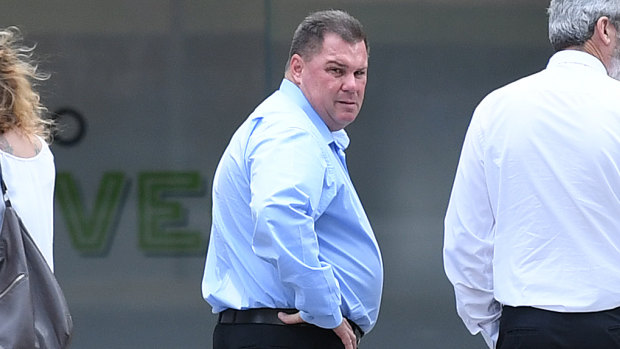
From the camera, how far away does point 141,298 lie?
748cm

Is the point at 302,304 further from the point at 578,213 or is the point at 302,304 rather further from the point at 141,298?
the point at 141,298

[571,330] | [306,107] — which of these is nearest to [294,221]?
[306,107]

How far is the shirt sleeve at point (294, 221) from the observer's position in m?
3.52

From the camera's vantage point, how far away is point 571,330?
3230mm

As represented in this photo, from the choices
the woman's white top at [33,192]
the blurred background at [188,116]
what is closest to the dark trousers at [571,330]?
the woman's white top at [33,192]

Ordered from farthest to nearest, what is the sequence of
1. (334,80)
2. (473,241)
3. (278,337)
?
1. (334,80)
2. (278,337)
3. (473,241)

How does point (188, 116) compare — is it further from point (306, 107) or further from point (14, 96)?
point (14, 96)

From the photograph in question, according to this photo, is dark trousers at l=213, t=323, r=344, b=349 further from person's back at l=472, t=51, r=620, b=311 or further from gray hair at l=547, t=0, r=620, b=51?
gray hair at l=547, t=0, r=620, b=51

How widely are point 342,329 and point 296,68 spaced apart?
893 millimetres

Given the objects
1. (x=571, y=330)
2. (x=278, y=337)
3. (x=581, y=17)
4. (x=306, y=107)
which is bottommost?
(x=278, y=337)

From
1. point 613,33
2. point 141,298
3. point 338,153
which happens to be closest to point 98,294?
point 141,298

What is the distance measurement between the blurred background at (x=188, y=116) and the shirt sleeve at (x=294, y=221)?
3.83m

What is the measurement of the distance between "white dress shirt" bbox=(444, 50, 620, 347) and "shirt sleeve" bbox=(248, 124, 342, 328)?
0.45 meters

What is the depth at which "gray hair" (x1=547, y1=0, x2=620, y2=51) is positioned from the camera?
3426 millimetres
